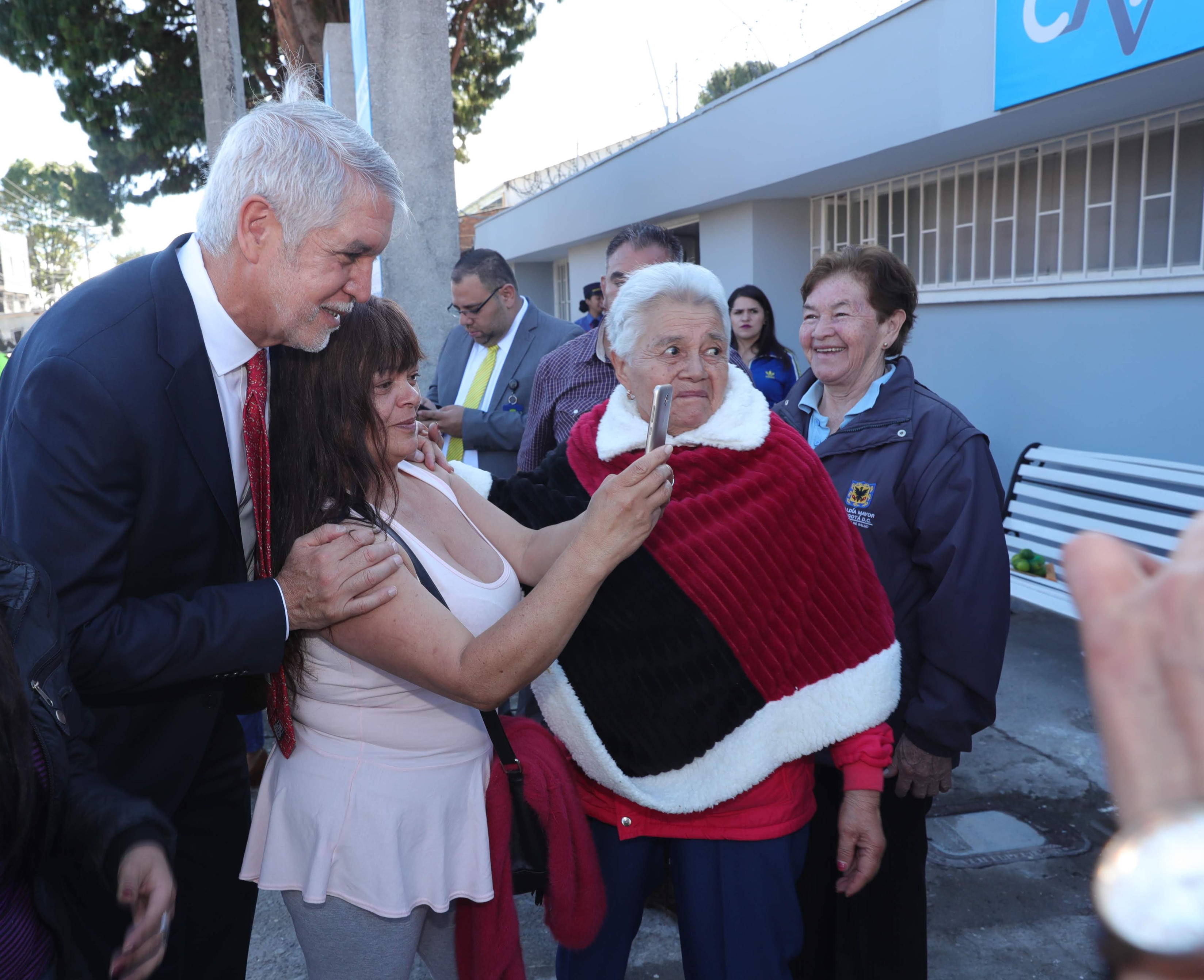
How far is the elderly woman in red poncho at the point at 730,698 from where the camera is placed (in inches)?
78.5

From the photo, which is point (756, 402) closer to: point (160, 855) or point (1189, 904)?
point (160, 855)

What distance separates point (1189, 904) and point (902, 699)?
2.16 metres

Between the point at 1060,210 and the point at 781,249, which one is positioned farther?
the point at 781,249

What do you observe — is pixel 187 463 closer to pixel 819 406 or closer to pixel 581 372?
pixel 819 406

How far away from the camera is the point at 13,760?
1294 mm

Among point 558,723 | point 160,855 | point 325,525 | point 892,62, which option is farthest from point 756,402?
point 892,62

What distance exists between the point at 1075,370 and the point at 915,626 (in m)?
4.69

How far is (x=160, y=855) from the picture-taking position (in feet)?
4.74

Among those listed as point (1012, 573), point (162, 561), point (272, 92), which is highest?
point (272, 92)

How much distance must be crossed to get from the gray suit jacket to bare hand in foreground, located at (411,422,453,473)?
83.8 inches

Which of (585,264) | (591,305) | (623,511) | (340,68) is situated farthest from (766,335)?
(585,264)

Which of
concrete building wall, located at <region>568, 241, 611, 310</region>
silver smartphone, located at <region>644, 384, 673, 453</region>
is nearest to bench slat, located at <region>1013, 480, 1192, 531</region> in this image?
silver smartphone, located at <region>644, 384, 673, 453</region>

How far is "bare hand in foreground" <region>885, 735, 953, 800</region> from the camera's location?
239 centimetres

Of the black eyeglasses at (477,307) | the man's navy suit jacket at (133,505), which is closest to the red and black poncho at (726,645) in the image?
the man's navy suit jacket at (133,505)
